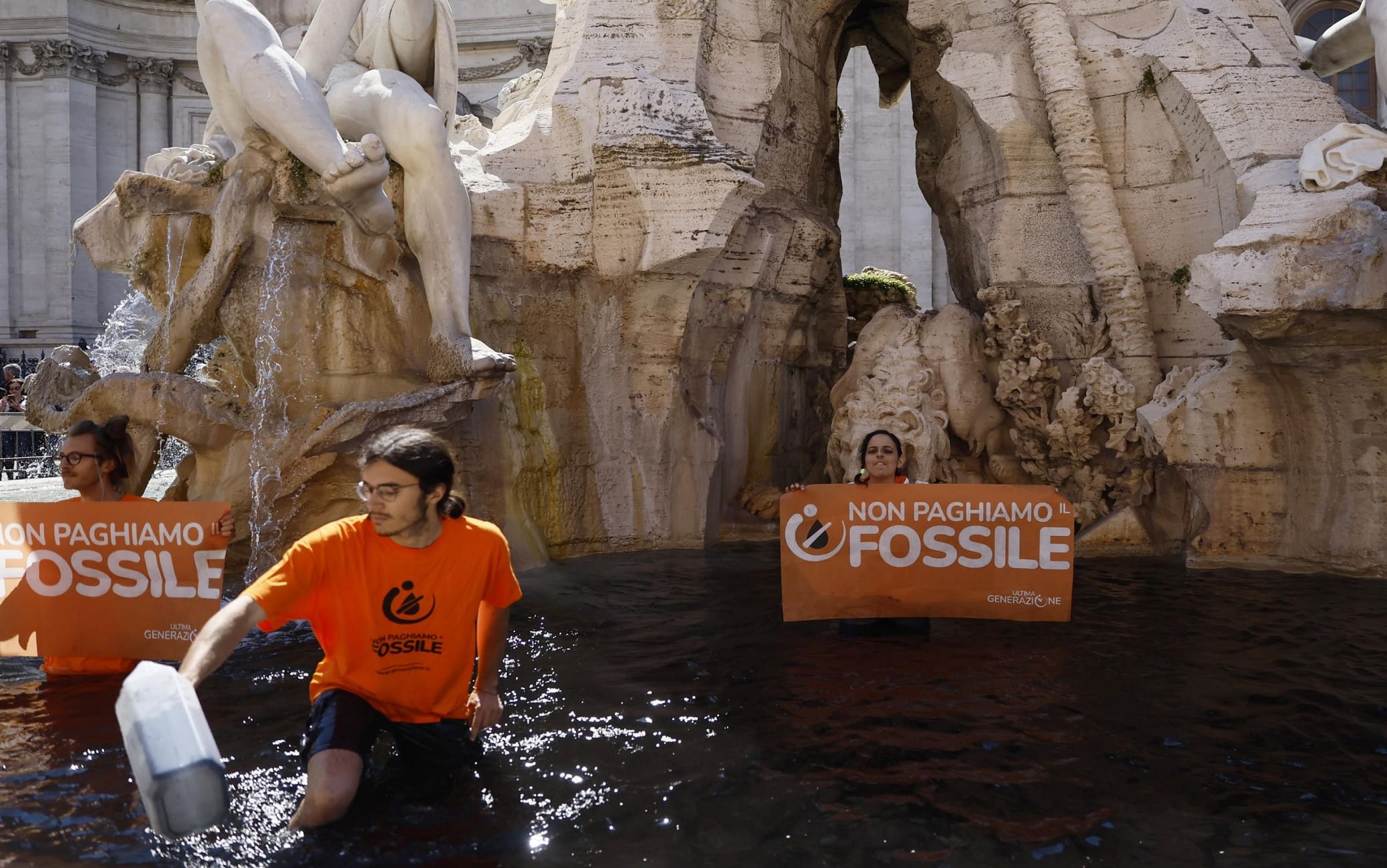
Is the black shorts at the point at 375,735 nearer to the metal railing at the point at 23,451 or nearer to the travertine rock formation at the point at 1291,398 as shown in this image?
the travertine rock formation at the point at 1291,398

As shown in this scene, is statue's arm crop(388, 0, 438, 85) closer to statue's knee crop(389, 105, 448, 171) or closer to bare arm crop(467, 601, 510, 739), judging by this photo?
statue's knee crop(389, 105, 448, 171)

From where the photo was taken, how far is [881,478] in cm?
464

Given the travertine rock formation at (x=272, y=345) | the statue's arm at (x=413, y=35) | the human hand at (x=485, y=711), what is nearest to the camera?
the human hand at (x=485, y=711)

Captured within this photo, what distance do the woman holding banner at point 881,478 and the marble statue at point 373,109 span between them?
2164mm

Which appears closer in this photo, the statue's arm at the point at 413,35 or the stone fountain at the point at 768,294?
the stone fountain at the point at 768,294

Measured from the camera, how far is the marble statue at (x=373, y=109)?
17.5 ft

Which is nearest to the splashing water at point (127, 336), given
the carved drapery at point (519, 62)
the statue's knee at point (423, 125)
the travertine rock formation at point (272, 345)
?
the travertine rock formation at point (272, 345)

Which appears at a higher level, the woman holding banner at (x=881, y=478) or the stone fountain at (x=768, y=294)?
the stone fountain at (x=768, y=294)

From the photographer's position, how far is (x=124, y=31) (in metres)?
22.4

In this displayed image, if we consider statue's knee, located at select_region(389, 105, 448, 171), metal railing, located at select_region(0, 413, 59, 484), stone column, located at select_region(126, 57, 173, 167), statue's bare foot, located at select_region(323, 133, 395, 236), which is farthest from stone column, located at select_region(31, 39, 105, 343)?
statue's bare foot, located at select_region(323, 133, 395, 236)

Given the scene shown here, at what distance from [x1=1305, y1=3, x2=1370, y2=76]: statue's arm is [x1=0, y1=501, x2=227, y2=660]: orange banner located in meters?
6.89

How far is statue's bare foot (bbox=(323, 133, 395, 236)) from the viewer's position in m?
5.27

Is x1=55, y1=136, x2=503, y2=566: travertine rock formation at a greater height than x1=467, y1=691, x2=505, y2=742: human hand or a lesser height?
greater

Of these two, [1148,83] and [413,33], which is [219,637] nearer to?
[413,33]
